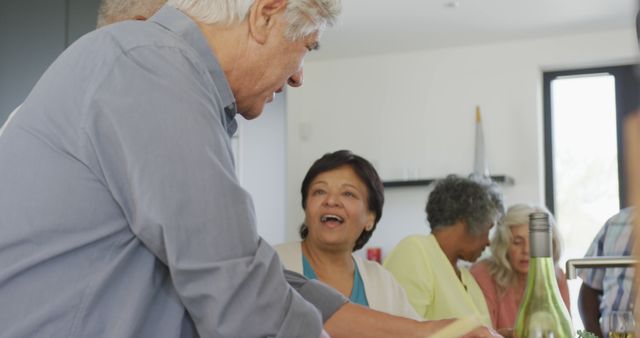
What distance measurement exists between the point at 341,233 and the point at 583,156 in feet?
13.9

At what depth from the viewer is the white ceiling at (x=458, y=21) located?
18.0 feet

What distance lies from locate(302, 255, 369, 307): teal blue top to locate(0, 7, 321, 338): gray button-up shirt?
1.51 metres

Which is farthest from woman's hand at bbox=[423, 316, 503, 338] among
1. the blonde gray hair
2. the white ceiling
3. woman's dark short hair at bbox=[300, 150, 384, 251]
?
the white ceiling

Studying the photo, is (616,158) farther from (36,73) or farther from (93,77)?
(93,77)

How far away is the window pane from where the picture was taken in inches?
245

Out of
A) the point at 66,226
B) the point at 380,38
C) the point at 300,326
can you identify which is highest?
the point at 380,38

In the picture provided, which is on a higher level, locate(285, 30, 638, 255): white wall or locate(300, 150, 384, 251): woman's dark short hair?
locate(285, 30, 638, 255): white wall

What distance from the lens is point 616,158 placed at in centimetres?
623

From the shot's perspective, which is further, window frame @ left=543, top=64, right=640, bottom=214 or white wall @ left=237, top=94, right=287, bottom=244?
white wall @ left=237, top=94, right=287, bottom=244

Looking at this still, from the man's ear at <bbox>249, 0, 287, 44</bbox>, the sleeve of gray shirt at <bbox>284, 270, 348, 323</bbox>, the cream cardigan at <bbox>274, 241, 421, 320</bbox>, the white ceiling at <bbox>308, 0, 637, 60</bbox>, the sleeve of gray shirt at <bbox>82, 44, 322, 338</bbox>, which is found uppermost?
the white ceiling at <bbox>308, 0, 637, 60</bbox>

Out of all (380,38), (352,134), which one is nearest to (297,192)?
(352,134)

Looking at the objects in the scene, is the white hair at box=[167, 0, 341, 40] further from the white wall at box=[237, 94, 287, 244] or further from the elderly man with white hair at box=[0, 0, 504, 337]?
the white wall at box=[237, 94, 287, 244]

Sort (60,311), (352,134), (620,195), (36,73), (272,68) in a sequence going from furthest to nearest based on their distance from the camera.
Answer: (352,134) < (620,195) < (36,73) < (272,68) < (60,311)

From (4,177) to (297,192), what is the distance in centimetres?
593
